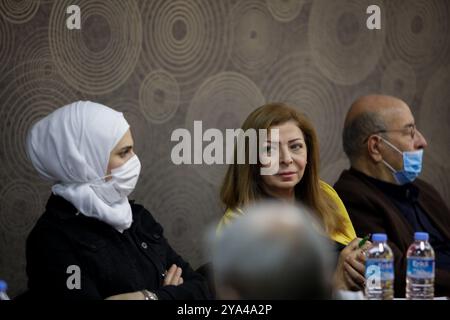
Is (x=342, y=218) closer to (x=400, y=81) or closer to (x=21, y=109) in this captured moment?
(x=400, y=81)

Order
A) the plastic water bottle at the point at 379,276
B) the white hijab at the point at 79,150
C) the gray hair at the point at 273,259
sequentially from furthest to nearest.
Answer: the white hijab at the point at 79,150 → the plastic water bottle at the point at 379,276 → the gray hair at the point at 273,259

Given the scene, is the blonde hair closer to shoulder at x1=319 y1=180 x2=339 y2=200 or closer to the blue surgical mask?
shoulder at x1=319 y1=180 x2=339 y2=200

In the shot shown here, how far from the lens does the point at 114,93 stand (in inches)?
113

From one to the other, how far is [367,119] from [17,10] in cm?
155

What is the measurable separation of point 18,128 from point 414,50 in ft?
6.06

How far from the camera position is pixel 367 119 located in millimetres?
3092

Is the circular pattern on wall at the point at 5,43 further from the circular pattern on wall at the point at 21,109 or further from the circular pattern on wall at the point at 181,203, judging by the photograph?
the circular pattern on wall at the point at 181,203

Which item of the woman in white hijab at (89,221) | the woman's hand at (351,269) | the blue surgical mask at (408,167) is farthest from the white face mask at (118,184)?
the blue surgical mask at (408,167)

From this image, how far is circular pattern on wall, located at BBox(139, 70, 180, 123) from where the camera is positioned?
2910 millimetres

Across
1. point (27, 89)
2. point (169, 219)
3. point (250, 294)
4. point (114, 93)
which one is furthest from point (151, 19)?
point (250, 294)

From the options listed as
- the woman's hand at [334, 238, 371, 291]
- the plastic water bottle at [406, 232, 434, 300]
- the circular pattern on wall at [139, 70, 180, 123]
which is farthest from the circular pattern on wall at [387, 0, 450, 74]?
the plastic water bottle at [406, 232, 434, 300]

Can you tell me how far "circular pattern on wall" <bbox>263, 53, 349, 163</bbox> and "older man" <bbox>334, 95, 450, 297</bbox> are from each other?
70mm

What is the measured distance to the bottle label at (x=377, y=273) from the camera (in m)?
2.04

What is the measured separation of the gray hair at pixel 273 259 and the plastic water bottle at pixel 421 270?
95 centimetres
